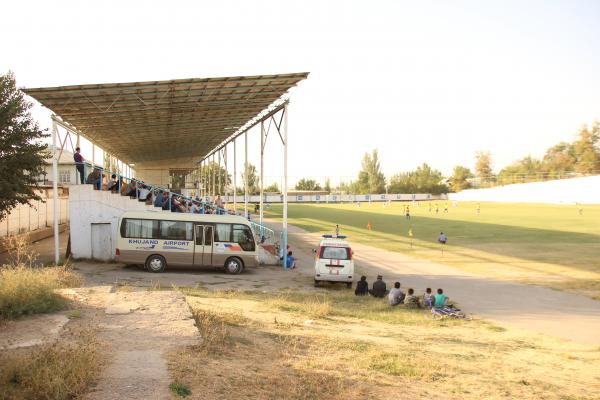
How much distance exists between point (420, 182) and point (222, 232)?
129 m

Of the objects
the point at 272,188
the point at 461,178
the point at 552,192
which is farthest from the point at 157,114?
the point at 461,178

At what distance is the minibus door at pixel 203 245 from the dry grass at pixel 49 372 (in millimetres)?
13997

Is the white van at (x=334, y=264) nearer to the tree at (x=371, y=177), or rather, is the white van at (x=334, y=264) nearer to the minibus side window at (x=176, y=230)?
the minibus side window at (x=176, y=230)

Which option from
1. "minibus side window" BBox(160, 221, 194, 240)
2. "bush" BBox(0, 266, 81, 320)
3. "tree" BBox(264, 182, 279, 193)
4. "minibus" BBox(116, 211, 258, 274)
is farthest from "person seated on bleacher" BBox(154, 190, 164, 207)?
"tree" BBox(264, 182, 279, 193)

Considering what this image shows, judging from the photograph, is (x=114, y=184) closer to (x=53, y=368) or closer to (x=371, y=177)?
(x=53, y=368)

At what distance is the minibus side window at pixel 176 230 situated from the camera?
67.6ft

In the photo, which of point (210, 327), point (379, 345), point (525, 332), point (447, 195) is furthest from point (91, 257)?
point (447, 195)

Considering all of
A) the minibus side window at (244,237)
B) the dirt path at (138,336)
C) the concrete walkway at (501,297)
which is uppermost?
the minibus side window at (244,237)

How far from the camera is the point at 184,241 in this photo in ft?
68.1

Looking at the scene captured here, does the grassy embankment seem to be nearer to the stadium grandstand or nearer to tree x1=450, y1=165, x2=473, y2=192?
the stadium grandstand

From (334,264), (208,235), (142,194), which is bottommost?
(334,264)

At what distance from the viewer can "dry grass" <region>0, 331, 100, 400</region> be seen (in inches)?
222

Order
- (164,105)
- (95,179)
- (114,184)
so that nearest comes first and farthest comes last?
(95,179) < (164,105) < (114,184)

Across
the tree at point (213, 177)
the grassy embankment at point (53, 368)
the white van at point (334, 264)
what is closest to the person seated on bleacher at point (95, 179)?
the white van at point (334, 264)
